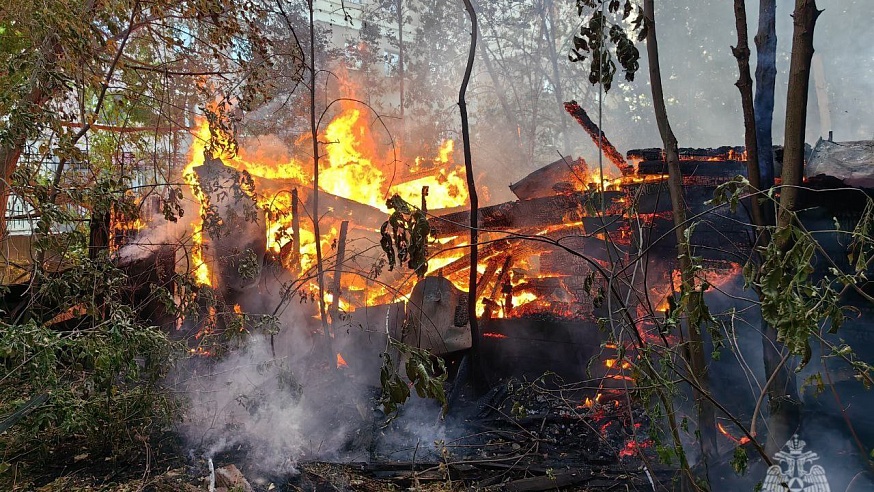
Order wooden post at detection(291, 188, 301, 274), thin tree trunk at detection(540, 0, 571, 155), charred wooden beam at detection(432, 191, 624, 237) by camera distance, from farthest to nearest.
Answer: thin tree trunk at detection(540, 0, 571, 155) < wooden post at detection(291, 188, 301, 274) < charred wooden beam at detection(432, 191, 624, 237)

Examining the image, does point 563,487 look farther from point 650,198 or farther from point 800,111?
point 650,198

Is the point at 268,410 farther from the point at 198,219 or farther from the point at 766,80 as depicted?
the point at 766,80

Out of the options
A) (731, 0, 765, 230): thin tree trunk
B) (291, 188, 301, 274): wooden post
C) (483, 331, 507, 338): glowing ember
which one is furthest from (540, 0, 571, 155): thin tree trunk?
(731, 0, 765, 230): thin tree trunk

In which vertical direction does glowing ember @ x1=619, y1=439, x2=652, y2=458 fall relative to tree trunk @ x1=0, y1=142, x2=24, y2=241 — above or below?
below

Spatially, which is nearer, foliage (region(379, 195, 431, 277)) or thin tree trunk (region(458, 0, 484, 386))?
foliage (region(379, 195, 431, 277))

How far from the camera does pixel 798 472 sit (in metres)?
3.82

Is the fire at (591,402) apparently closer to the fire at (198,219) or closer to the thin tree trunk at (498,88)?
the fire at (198,219)

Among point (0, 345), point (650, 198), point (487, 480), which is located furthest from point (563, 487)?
point (0, 345)

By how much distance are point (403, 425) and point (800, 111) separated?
5.32 meters

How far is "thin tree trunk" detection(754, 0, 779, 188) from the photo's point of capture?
4.55 metres

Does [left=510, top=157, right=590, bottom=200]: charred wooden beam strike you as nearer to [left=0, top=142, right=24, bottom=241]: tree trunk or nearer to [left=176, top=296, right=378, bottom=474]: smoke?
[left=176, top=296, right=378, bottom=474]: smoke

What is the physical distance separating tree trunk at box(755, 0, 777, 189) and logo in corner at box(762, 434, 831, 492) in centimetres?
221

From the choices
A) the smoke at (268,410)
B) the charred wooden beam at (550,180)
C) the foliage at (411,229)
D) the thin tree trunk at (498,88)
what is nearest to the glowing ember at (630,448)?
the smoke at (268,410)

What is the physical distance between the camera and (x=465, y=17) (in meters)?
27.0
